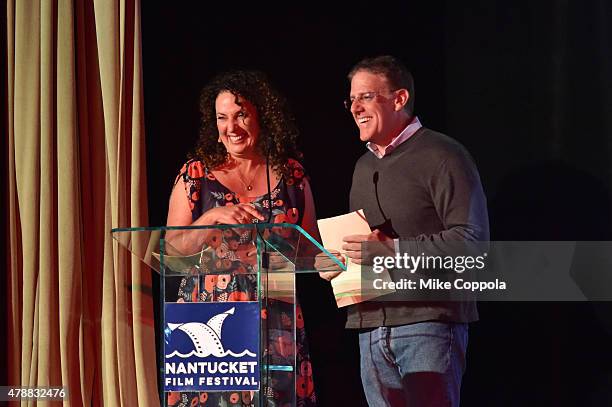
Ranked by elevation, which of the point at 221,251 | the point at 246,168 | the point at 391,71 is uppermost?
the point at 391,71

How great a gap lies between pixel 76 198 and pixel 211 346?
1953mm

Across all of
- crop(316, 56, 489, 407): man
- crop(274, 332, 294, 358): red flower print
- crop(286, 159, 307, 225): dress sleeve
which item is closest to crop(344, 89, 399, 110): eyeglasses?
crop(316, 56, 489, 407): man

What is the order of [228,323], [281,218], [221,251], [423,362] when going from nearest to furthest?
[228,323] → [221,251] → [423,362] → [281,218]

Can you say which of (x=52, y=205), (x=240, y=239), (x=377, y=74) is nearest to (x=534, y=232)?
(x=377, y=74)

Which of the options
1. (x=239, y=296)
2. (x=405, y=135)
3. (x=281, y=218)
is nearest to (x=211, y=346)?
(x=239, y=296)

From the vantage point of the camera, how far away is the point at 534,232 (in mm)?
3275

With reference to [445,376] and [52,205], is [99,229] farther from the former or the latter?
[445,376]

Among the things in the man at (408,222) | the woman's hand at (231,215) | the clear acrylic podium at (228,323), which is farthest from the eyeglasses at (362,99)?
the clear acrylic podium at (228,323)

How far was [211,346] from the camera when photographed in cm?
207

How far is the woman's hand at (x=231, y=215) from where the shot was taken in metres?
3.45

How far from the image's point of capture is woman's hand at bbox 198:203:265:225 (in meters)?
3.45

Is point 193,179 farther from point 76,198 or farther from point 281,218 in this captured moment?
point 76,198

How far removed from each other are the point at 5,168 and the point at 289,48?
4.74 feet

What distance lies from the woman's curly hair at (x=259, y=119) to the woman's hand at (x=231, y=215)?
226 mm
